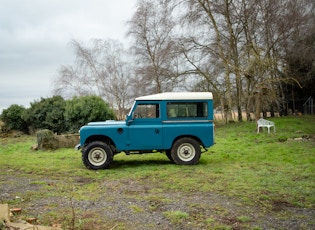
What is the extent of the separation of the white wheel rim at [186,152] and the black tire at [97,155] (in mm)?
2074

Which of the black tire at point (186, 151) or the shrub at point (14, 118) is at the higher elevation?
the shrub at point (14, 118)

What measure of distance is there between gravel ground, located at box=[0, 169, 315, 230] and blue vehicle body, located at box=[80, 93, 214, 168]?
2.47 m

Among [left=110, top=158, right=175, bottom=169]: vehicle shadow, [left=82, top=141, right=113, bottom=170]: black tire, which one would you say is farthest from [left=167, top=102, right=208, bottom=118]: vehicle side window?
[left=82, top=141, right=113, bottom=170]: black tire

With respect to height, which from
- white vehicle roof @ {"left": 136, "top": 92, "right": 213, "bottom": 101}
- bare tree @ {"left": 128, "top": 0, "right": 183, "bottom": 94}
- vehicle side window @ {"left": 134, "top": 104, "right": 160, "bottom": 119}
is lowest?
vehicle side window @ {"left": 134, "top": 104, "right": 160, "bottom": 119}

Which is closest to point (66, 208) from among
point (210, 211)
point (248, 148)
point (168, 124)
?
point (210, 211)

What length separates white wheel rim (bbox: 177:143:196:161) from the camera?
1001cm

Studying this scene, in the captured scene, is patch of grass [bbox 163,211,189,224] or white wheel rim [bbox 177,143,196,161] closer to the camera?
patch of grass [bbox 163,211,189,224]

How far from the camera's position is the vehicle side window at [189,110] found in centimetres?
995

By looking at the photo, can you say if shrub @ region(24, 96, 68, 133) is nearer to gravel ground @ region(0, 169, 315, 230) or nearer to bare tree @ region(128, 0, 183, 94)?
bare tree @ region(128, 0, 183, 94)

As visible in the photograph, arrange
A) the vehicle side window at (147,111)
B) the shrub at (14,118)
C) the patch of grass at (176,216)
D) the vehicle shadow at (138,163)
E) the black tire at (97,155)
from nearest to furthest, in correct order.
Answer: the patch of grass at (176,216), the black tire at (97,155), the vehicle side window at (147,111), the vehicle shadow at (138,163), the shrub at (14,118)

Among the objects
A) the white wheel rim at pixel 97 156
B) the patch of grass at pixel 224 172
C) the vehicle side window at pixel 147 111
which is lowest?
the patch of grass at pixel 224 172

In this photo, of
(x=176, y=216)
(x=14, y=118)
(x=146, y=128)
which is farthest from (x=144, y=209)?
(x=14, y=118)

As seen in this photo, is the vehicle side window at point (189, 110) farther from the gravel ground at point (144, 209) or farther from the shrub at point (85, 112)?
the shrub at point (85, 112)

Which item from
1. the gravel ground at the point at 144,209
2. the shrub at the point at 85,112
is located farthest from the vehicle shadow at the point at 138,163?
the shrub at the point at 85,112
